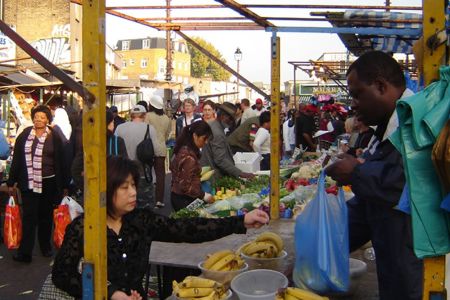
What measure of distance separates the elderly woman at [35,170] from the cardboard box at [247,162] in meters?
2.76

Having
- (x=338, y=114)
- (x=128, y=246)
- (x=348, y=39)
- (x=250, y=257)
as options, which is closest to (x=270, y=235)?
(x=250, y=257)

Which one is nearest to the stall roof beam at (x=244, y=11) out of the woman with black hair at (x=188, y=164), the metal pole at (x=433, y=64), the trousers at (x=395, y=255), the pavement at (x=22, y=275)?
the woman with black hair at (x=188, y=164)

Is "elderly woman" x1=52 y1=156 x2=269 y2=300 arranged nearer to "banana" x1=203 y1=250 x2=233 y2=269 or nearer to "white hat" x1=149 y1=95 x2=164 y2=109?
"banana" x1=203 y1=250 x2=233 y2=269

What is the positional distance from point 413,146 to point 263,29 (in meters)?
3.53

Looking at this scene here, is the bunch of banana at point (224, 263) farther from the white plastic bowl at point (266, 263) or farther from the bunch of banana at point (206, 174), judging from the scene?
the bunch of banana at point (206, 174)

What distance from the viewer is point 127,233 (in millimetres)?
2768

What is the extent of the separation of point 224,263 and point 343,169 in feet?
3.47

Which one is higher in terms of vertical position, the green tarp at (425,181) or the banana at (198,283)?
the green tarp at (425,181)

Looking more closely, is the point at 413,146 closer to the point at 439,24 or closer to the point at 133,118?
the point at 439,24

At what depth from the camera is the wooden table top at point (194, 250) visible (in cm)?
349

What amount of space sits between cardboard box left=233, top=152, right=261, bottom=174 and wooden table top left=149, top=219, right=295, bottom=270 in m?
3.38

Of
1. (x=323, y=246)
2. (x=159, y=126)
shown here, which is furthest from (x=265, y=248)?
(x=159, y=126)

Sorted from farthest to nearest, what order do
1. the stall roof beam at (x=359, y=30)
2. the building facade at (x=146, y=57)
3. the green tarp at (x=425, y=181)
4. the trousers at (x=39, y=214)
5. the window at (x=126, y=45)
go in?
1. the window at (x=126, y=45)
2. the building facade at (x=146, y=57)
3. the trousers at (x=39, y=214)
4. the stall roof beam at (x=359, y=30)
5. the green tarp at (x=425, y=181)

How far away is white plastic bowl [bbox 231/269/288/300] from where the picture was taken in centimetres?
276
